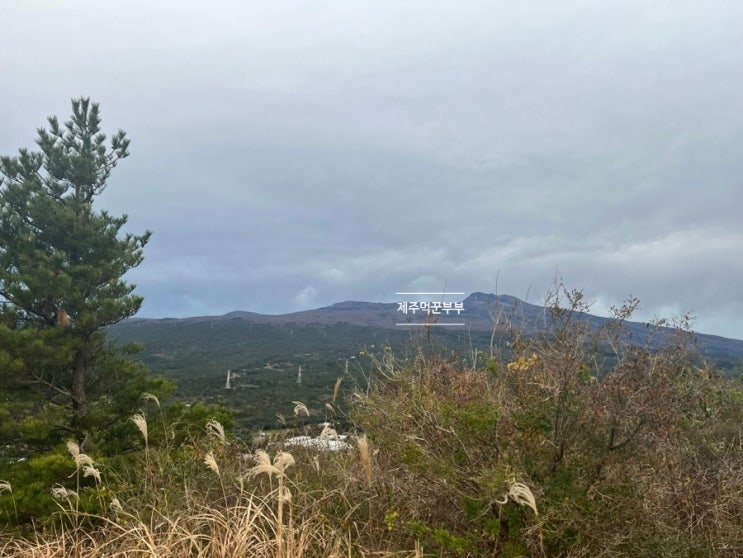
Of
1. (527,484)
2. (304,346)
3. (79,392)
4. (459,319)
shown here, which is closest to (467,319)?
(527,484)

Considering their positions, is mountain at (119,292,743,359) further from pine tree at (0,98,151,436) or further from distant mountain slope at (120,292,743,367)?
pine tree at (0,98,151,436)

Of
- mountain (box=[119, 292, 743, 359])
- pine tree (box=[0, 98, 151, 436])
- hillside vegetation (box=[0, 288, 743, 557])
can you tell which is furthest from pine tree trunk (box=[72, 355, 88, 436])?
hillside vegetation (box=[0, 288, 743, 557])

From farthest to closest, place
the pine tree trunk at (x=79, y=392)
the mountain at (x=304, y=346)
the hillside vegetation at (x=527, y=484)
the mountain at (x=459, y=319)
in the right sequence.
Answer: the pine tree trunk at (x=79, y=392) < the mountain at (x=304, y=346) < the mountain at (x=459, y=319) < the hillside vegetation at (x=527, y=484)

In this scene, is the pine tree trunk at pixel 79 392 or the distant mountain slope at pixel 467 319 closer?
the distant mountain slope at pixel 467 319

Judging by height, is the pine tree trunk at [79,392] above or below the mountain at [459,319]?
below

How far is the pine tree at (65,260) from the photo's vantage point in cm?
1606

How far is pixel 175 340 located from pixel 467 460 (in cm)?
8461

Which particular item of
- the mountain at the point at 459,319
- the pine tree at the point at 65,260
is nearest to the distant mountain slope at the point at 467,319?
the mountain at the point at 459,319

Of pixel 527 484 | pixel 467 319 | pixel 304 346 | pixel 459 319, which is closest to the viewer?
pixel 527 484

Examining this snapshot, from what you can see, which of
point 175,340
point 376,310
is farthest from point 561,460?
point 376,310

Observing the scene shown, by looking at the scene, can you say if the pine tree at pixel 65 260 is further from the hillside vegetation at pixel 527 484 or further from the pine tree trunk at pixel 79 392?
the hillside vegetation at pixel 527 484

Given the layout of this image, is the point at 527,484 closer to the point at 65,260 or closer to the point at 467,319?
the point at 467,319

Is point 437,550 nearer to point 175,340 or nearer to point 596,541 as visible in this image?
point 596,541

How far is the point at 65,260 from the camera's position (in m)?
17.7
